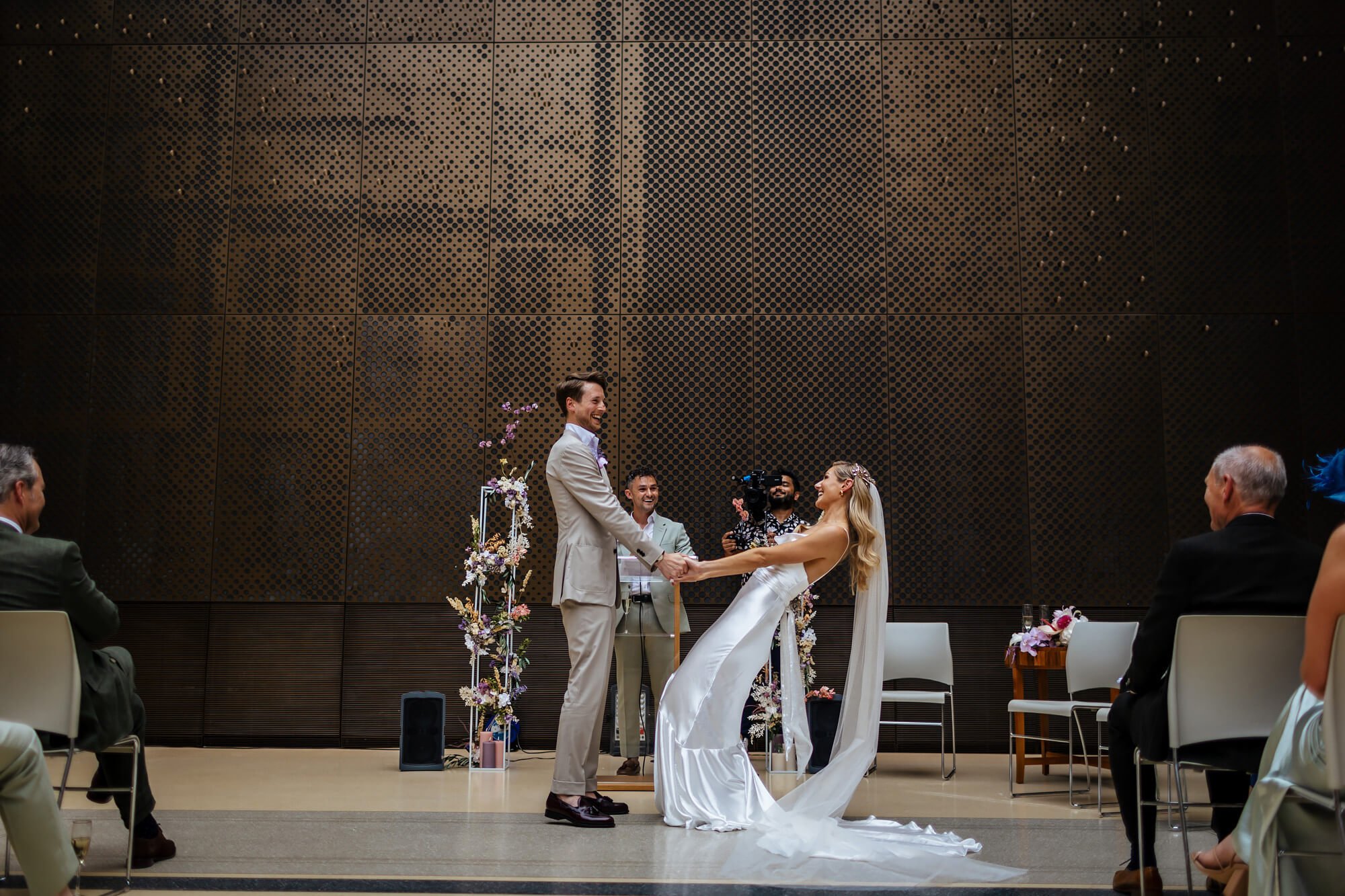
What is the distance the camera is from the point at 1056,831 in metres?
4.41

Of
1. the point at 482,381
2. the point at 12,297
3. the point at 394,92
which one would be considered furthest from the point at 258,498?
the point at 394,92

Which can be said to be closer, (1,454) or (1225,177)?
(1,454)

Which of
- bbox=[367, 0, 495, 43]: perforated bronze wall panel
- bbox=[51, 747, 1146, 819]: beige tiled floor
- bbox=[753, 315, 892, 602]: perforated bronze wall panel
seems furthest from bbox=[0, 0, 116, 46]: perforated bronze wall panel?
bbox=[753, 315, 892, 602]: perforated bronze wall panel

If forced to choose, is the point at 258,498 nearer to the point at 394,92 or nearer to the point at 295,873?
the point at 394,92

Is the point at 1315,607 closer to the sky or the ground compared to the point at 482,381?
closer to the ground

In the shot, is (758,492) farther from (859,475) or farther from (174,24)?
(174,24)

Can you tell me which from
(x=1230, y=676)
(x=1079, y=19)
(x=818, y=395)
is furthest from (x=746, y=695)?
(x=1079, y=19)

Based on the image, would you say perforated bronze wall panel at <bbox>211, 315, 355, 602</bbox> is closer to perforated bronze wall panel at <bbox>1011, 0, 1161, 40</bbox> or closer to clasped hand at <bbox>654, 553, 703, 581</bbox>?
clasped hand at <bbox>654, 553, 703, 581</bbox>

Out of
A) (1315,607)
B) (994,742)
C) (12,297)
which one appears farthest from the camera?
(12,297)

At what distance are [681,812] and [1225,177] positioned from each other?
6.18m

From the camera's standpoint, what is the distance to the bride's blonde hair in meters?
4.54

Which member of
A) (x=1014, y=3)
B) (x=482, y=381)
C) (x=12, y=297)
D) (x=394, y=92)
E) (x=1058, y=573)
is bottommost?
(x=1058, y=573)

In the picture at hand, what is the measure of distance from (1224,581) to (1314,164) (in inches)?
236

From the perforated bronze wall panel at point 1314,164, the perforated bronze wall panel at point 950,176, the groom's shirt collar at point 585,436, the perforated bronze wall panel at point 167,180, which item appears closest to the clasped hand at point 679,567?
the groom's shirt collar at point 585,436
